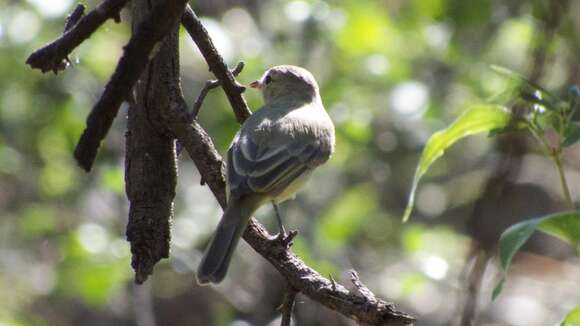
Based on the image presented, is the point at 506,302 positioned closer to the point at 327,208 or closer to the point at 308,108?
the point at 327,208

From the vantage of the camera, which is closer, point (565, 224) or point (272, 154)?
point (565, 224)

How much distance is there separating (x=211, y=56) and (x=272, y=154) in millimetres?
1192

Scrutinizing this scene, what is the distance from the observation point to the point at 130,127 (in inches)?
106

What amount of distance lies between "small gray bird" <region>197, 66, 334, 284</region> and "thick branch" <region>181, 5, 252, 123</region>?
14.6 inches

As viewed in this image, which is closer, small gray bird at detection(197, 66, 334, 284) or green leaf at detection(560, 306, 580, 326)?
green leaf at detection(560, 306, 580, 326)

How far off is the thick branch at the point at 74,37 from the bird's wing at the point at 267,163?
1.29 m

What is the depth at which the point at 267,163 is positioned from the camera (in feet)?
12.8

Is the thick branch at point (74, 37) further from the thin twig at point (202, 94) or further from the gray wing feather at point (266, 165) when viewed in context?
the gray wing feather at point (266, 165)

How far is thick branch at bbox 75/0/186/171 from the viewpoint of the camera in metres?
2.05

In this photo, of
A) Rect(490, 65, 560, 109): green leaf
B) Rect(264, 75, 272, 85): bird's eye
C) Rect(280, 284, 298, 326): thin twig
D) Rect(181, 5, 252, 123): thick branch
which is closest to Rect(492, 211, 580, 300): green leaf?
Rect(490, 65, 560, 109): green leaf

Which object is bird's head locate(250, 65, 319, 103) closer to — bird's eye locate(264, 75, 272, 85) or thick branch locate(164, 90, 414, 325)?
bird's eye locate(264, 75, 272, 85)

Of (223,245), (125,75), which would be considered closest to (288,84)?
(223,245)

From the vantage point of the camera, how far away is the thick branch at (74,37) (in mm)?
2158

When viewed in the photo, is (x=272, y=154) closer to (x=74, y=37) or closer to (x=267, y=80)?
(x=267, y=80)
